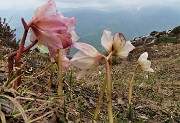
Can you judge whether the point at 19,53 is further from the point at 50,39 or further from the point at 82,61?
the point at 82,61

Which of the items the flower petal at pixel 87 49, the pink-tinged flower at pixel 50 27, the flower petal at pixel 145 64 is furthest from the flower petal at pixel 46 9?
the flower petal at pixel 145 64

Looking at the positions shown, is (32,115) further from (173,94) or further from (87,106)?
(173,94)

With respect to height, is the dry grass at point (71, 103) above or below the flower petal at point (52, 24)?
below

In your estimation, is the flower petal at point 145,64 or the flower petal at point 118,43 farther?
the flower petal at point 145,64

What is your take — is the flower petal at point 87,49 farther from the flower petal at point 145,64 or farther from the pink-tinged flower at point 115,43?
the flower petal at point 145,64

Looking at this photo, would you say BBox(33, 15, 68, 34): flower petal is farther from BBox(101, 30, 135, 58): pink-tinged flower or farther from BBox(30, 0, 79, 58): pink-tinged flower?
BBox(101, 30, 135, 58): pink-tinged flower

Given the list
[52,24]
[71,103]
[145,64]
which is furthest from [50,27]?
[145,64]

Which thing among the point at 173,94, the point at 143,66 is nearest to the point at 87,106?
the point at 143,66
